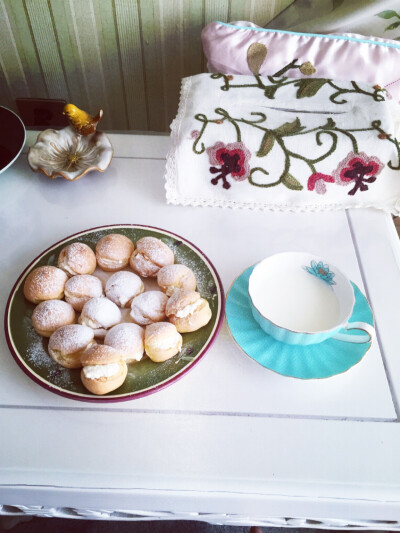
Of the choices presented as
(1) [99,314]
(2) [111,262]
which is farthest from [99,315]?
(2) [111,262]

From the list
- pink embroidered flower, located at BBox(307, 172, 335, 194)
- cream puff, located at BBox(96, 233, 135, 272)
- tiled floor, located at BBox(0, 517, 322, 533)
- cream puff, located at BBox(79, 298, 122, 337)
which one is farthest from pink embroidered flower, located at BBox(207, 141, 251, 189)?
tiled floor, located at BBox(0, 517, 322, 533)

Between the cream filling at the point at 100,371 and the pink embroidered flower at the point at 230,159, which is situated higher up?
the pink embroidered flower at the point at 230,159

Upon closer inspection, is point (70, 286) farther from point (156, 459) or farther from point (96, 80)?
point (96, 80)

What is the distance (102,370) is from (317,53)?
72cm

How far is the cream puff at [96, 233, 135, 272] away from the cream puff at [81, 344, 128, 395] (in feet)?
0.55

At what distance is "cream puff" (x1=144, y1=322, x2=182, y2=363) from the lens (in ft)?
1.96

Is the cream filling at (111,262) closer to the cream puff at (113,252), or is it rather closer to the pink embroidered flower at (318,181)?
the cream puff at (113,252)

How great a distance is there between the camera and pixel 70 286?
666mm

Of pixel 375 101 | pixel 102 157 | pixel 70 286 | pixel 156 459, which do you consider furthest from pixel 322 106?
pixel 156 459

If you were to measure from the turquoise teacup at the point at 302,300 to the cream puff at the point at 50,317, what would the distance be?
0.85 feet

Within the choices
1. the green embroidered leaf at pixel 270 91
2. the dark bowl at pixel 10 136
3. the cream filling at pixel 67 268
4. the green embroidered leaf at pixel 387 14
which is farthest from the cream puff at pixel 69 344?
the green embroidered leaf at pixel 387 14

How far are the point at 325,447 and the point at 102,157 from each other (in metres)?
0.63

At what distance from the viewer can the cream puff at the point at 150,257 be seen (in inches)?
27.5

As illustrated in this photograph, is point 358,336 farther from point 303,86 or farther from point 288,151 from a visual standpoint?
point 303,86
